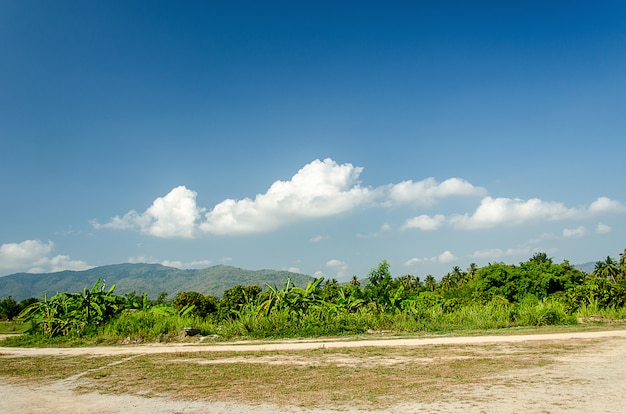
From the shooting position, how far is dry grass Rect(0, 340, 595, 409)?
23.0ft

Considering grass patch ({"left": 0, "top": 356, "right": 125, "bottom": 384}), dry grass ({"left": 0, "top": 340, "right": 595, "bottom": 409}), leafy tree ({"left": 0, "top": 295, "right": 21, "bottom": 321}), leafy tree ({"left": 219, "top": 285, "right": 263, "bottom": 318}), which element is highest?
leafy tree ({"left": 219, "top": 285, "right": 263, "bottom": 318})

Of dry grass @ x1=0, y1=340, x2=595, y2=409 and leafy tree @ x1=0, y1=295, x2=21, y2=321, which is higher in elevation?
dry grass @ x1=0, y1=340, x2=595, y2=409

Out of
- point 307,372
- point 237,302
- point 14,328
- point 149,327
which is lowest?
point 14,328

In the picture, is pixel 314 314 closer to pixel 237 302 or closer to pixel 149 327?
pixel 149 327

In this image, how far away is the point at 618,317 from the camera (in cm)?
1862

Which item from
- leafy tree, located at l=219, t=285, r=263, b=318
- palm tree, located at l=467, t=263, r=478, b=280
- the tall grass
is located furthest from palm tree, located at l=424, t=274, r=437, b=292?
the tall grass

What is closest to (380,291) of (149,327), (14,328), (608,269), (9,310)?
(149,327)

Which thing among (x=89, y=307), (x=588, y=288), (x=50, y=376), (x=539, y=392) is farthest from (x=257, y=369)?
(x=588, y=288)

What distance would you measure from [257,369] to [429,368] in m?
3.66

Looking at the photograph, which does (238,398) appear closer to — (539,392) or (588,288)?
(539,392)

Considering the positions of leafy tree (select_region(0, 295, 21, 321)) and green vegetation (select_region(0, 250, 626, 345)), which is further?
leafy tree (select_region(0, 295, 21, 321))

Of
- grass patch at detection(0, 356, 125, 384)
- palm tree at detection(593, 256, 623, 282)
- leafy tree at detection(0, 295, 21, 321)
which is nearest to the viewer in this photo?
grass patch at detection(0, 356, 125, 384)

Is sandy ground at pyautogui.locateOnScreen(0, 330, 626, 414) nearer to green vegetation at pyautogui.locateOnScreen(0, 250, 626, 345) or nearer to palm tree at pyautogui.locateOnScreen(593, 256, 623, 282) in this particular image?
green vegetation at pyautogui.locateOnScreen(0, 250, 626, 345)

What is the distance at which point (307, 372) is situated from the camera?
9.09 meters
